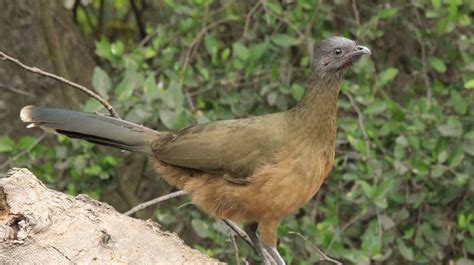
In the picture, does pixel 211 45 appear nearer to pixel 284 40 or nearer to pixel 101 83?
pixel 284 40

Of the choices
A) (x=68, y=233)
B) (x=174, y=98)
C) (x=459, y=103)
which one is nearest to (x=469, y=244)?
(x=459, y=103)

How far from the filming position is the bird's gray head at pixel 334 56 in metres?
4.15

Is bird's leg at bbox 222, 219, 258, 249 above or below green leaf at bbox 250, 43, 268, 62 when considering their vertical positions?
below

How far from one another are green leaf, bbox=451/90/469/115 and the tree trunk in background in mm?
2549

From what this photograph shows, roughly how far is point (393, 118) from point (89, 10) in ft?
9.93

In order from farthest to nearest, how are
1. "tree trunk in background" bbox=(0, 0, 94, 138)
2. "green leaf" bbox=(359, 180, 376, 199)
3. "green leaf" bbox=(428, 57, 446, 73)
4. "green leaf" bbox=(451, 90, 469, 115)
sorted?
"tree trunk in background" bbox=(0, 0, 94, 138) < "green leaf" bbox=(428, 57, 446, 73) < "green leaf" bbox=(451, 90, 469, 115) < "green leaf" bbox=(359, 180, 376, 199)

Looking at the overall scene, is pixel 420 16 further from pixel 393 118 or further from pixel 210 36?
pixel 210 36

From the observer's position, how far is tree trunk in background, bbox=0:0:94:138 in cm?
643

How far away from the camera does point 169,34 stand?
5703 millimetres

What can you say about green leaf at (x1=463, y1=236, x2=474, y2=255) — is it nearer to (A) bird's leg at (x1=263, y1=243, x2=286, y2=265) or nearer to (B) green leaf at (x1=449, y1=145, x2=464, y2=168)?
(B) green leaf at (x1=449, y1=145, x2=464, y2=168)

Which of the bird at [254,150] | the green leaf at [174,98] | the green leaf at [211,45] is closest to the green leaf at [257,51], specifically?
the green leaf at [211,45]

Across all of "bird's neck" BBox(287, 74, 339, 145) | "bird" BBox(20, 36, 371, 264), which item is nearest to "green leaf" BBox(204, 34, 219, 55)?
"bird" BBox(20, 36, 371, 264)

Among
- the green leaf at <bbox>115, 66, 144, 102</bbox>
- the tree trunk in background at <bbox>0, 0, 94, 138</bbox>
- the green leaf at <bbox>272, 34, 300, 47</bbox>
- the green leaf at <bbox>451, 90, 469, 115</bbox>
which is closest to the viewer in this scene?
the green leaf at <bbox>115, 66, 144, 102</bbox>

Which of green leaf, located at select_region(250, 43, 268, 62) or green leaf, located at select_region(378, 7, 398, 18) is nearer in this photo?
green leaf, located at select_region(250, 43, 268, 62)
